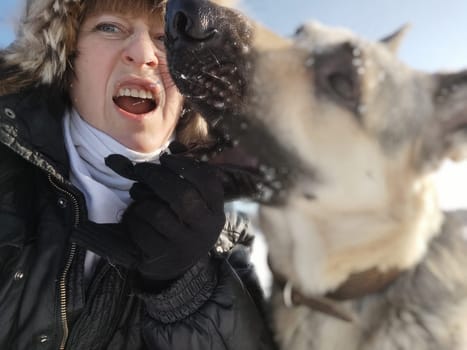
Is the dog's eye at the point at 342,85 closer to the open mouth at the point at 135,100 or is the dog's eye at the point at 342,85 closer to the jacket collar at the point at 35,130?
the open mouth at the point at 135,100

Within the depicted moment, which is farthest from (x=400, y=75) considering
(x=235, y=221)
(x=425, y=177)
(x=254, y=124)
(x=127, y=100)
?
(x=127, y=100)

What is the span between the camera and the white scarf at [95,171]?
2404mm

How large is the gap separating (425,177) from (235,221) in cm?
114

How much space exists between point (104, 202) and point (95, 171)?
0.23 meters

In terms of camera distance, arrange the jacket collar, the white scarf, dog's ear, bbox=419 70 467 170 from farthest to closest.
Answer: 1. the white scarf
2. the jacket collar
3. dog's ear, bbox=419 70 467 170

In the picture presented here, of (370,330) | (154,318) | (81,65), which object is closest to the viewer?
(370,330)

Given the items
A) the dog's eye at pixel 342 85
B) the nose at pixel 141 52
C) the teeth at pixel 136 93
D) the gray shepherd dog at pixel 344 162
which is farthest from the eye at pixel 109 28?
the dog's eye at pixel 342 85

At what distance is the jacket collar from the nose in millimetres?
467

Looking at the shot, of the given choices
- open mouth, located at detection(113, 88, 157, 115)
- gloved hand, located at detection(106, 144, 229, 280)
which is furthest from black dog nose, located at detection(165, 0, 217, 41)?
open mouth, located at detection(113, 88, 157, 115)

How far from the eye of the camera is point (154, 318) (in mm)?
2197

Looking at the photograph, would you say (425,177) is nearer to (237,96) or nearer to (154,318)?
(237,96)

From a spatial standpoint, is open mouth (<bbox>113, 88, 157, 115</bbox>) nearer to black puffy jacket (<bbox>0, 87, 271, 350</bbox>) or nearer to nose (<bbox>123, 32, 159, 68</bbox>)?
nose (<bbox>123, 32, 159, 68</bbox>)

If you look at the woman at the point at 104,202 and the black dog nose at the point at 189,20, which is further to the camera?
the woman at the point at 104,202

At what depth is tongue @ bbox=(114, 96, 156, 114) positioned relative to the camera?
8.88 feet
